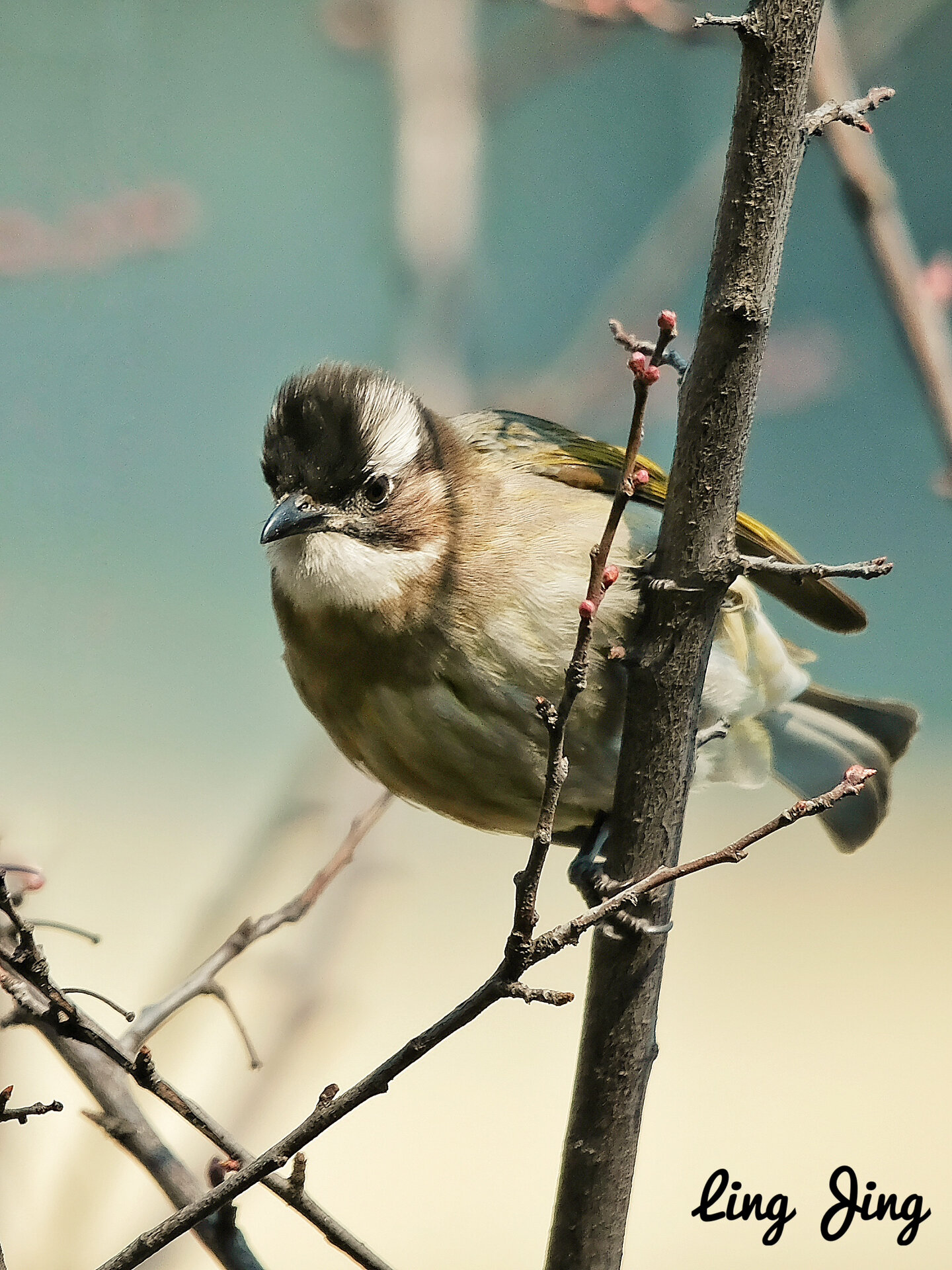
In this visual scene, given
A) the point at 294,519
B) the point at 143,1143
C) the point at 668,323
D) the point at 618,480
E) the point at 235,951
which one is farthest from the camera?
the point at 618,480

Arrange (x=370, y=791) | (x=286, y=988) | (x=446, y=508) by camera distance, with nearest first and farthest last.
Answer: (x=446, y=508), (x=286, y=988), (x=370, y=791)

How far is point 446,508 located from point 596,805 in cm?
59

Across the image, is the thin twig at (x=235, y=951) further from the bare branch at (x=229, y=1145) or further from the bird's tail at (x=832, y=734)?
the bird's tail at (x=832, y=734)

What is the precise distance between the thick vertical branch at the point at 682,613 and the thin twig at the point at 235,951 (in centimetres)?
43

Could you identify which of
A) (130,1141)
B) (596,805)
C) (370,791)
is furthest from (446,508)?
(370,791)

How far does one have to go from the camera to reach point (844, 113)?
1.47 metres

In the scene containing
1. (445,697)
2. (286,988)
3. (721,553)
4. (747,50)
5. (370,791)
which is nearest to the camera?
(747,50)

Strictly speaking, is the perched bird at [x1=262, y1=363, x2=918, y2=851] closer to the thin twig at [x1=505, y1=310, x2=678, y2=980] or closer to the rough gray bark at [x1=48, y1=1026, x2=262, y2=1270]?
the thin twig at [x1=505, y1=310, x2=678, y2=980]

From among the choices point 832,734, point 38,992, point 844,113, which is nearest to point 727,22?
point 844,113

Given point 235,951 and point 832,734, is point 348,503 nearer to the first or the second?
point 235,951

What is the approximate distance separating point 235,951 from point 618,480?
1.07 meters

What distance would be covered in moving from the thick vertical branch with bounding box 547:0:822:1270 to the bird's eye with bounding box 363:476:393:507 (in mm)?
588

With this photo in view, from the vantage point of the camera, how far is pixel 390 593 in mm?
2055

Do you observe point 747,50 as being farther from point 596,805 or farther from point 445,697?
point 596,805
